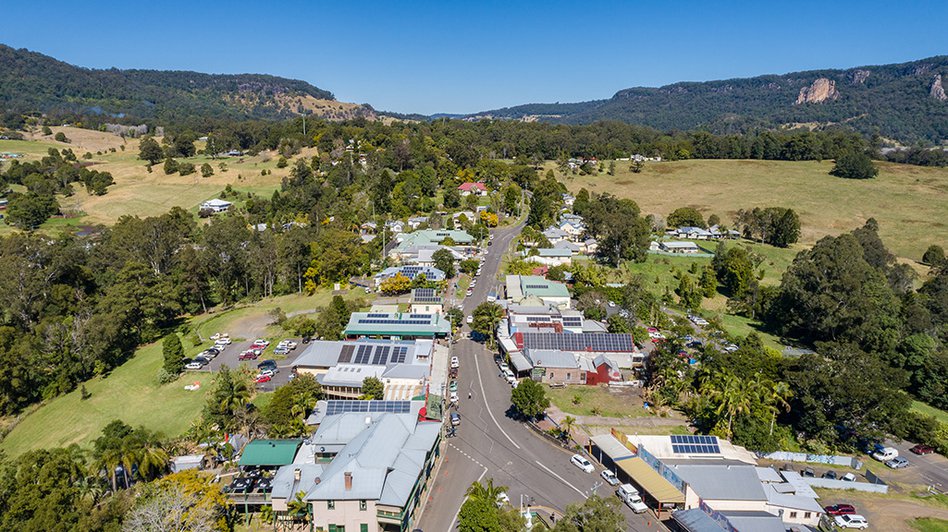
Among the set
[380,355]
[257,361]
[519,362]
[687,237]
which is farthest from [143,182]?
[687,237]

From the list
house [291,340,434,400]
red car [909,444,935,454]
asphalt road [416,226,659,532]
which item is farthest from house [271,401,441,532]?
Result: red car [909,444,935,454]

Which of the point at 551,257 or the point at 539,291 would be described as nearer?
the point at 539,291

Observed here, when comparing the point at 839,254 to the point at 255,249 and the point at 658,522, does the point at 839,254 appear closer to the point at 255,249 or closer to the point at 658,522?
the point at 658,522

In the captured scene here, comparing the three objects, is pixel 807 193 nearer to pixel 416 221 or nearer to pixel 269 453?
pixel 416 221

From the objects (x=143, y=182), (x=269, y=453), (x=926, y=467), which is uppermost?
(x=143, y=182)

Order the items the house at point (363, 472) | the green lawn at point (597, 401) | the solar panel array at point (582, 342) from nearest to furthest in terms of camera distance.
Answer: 1. the house at point (363, 472)
2. the green lawn at point (597, 401)
3. the solar panel array at point (582, 342)

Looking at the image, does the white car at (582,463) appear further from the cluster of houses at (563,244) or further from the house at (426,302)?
the cluster of houses at (563,244)

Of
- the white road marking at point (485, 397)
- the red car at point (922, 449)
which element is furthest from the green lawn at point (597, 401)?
the red car at point (922, 449)
